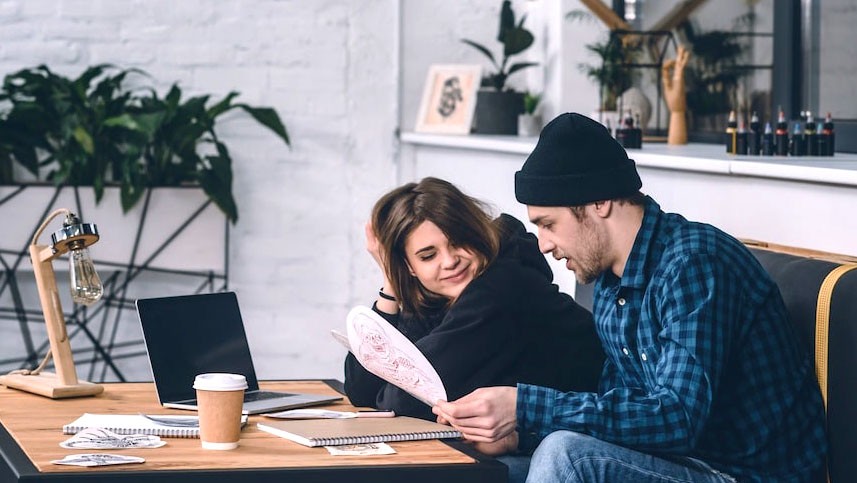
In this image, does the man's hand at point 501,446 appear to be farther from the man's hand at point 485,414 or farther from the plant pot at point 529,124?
the plant pot at point 529,124

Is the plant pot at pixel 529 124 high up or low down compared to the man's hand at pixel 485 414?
up

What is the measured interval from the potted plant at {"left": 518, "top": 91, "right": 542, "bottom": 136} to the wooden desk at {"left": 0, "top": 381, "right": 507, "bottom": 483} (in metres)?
2.38

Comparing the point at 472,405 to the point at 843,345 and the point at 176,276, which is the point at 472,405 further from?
the point at 176,276

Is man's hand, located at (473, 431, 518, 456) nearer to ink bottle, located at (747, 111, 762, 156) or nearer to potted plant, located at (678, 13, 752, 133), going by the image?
ink bottle, located at (747, 111, 762, 156)

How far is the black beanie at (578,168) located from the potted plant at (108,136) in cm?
214

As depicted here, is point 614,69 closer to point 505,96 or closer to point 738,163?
point 505,96

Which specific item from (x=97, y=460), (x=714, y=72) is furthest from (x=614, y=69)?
(x=97, y=460)

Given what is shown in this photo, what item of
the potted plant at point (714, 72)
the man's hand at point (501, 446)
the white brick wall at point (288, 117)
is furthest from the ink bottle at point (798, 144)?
the white brick wall at point (288, 117)

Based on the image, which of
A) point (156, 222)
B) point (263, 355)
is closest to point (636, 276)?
point (156, 222)

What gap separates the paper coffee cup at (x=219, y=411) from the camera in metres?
1.79

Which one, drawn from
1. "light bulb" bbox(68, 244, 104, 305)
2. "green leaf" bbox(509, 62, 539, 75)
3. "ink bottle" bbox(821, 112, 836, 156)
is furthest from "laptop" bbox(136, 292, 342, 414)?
"green leaf" bbox(509, 62, 539, 75)

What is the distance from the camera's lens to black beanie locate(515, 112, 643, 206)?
6.56 ft

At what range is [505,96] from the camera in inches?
165

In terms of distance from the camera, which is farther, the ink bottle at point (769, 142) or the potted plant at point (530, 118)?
the potted plant at point (530, 118)
